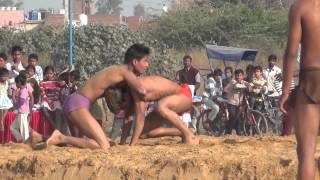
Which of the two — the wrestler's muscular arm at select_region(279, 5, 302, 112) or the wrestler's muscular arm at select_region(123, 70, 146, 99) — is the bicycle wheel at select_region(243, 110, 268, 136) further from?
the wrestler's muscular arm at select_region(279, 5, 302, 112)

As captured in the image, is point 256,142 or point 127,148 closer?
point 127,148

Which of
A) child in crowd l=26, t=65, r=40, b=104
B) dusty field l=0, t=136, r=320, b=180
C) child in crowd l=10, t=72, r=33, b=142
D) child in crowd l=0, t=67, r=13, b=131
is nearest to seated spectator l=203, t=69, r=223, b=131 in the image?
child in crowd l=26, t=65, r=40, b=104

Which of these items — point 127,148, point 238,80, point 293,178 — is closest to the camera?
point 293,178

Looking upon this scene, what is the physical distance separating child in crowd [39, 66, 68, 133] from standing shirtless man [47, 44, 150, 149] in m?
3.33

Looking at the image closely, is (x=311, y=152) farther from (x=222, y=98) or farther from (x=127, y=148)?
(x=222, y=98)

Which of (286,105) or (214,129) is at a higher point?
(286,105)

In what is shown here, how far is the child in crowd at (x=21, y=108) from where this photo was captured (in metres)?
12.8

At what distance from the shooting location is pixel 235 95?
14914 mm

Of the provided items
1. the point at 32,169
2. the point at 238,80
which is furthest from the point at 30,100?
the point at 32,169

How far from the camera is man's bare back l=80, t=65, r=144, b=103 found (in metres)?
9.61

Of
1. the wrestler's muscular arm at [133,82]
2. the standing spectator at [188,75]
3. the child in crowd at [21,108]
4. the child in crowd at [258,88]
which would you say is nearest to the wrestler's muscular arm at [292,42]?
the wrestler's muscular arm at [133,82]

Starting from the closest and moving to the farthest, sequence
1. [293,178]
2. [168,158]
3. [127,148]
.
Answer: [293,178], [168,158], [127,148]

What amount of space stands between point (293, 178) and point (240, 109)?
761cm

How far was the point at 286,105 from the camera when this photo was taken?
6.20 metres
